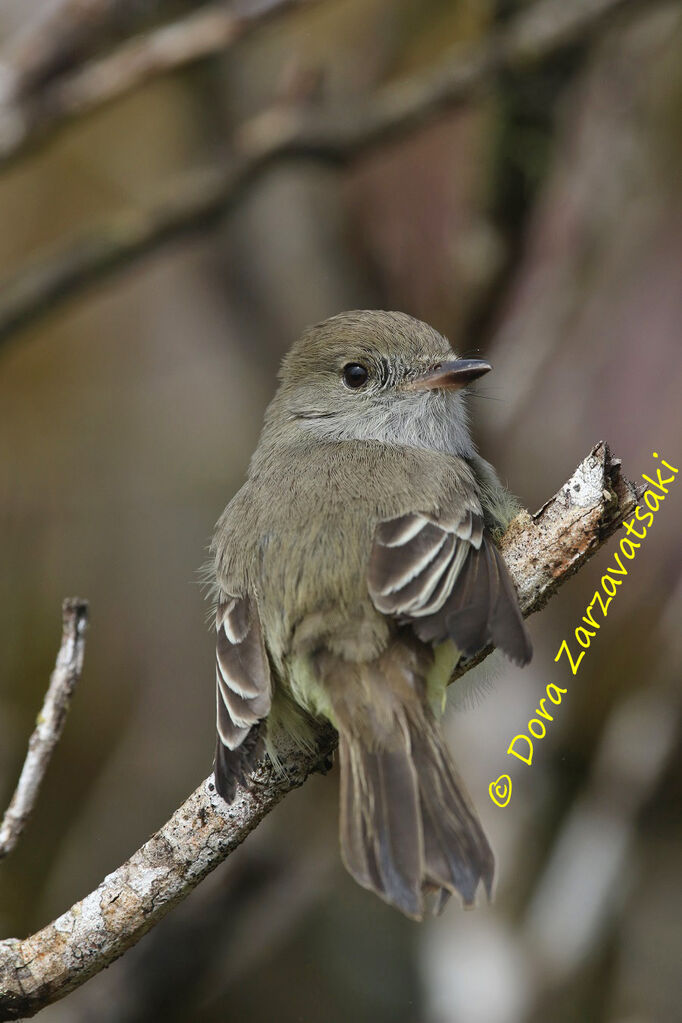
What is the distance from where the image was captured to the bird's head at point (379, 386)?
10.2 ft

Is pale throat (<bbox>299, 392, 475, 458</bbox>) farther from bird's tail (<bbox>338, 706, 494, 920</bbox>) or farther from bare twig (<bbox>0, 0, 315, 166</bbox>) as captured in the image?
bare twig (<bbox>0, 0, 315, 166</bbox>)

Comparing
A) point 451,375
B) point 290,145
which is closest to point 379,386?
point 451,375

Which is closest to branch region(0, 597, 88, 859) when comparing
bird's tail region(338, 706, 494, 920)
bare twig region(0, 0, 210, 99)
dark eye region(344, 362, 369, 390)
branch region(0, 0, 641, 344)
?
bird's tail region(338, 706, 494, 920)

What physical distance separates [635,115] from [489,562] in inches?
130

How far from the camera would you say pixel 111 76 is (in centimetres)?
446

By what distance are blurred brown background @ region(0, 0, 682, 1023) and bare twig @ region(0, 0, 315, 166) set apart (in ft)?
0.30

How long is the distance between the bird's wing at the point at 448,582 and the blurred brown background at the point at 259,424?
1.85 metres

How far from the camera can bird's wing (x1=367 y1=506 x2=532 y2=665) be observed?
2.27m

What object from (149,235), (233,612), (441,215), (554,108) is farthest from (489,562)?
(441,215)

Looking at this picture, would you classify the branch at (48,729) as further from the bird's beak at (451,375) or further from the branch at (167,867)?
the bird's beak at (451,375)

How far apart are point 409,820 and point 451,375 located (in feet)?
4.07

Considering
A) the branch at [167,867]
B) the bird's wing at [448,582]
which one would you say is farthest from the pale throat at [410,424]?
the branch at [167,867]

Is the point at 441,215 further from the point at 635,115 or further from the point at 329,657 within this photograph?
the point at 329,657

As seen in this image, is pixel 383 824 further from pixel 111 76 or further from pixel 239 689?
pixel 111 76
